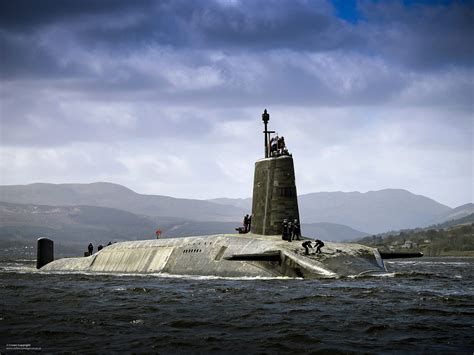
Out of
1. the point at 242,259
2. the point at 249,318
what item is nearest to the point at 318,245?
the point at 242,259

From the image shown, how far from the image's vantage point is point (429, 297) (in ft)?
70.3

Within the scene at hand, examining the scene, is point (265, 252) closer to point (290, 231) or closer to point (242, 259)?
point (242, 259)

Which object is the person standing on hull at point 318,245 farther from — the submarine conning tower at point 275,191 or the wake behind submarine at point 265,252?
the submarine conning tower at point 275,191

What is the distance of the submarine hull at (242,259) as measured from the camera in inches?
1113

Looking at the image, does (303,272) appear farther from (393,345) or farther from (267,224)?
(393,345)

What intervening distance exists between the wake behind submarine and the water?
2.09 metres

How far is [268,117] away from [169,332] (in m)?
22.1

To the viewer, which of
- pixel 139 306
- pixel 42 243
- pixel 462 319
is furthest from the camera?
pixel 42 243

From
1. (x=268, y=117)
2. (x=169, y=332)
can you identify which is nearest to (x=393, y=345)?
(x=169, y=332)

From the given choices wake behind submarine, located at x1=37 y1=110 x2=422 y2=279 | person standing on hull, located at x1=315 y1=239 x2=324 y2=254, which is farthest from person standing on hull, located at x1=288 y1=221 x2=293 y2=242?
person standing on hull, located at x1=315 y1=239 x2=324 y2=254

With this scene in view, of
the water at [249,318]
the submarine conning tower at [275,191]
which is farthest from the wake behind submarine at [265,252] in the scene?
the water at [249,318]

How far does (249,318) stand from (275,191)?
1612 cm

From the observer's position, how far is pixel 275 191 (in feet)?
109

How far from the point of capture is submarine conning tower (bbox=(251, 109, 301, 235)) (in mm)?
33125
